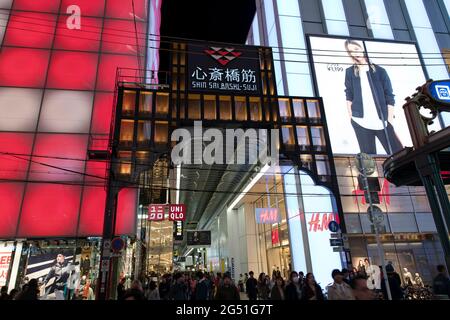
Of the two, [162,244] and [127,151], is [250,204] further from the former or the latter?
[127,151]

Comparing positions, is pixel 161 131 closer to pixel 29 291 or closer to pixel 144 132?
pixel 144 132

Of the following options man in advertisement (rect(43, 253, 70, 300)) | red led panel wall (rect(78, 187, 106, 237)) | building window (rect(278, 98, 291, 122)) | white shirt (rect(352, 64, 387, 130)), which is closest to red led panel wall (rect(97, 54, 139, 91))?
red led panel wall (rect(78, 187, 106, 237))

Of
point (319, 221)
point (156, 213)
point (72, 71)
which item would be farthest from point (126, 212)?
point (319, 221)

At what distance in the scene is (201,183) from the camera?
2784 cm

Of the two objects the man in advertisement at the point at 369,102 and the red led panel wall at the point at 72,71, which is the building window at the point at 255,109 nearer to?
the man in advertisement at the point at 369,102

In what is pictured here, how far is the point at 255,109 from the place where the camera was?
766 inches

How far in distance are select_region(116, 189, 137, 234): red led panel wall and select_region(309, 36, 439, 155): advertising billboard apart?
1519 cm

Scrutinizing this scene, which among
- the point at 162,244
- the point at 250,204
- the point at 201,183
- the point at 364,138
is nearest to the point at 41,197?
the point at 201,183

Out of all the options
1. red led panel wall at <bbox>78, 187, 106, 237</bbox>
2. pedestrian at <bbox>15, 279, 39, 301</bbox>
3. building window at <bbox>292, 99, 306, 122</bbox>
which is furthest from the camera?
building window at <bbox>292, 99, 306, 122</bbox>

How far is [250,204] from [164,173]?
1139 centimetres

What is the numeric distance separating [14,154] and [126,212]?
632 cm

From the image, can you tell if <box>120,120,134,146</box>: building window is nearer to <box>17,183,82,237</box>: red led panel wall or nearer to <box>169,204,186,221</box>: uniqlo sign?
<box>17,183,82,237</box>: red led panel wall

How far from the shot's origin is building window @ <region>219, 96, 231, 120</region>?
18.9 meters
